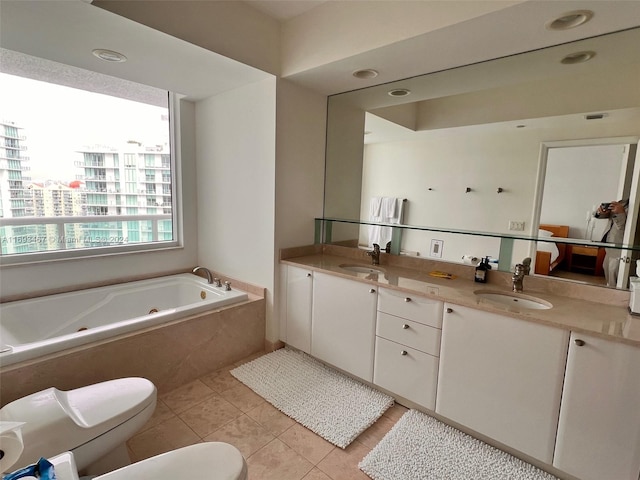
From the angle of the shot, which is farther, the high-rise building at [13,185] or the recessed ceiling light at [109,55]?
the high-rise building at [13,185]

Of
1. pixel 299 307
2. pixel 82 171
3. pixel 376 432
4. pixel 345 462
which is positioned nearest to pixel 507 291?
pixel 376 432

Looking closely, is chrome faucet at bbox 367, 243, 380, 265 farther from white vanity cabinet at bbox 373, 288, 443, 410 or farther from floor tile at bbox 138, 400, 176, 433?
floor tile at bbox 138, 400, 176, 433

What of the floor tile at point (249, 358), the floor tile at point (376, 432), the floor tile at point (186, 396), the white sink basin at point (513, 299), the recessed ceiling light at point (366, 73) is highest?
the recessed ceiling light at point (366, 73)

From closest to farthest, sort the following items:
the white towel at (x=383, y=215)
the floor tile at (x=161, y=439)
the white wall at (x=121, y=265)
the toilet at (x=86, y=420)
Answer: the toilet at (x=86, y=420) → the floor tile at (x=161, y=439) → the white wall at (x=121, y=265) → the white towel at (x=383, y=215)

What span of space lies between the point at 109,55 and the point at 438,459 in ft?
9.86

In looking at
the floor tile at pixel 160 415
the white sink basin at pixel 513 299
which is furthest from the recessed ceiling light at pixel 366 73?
the floor tile at pixel 160 415

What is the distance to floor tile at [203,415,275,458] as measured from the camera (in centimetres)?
162

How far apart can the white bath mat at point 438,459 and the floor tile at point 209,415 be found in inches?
32.3

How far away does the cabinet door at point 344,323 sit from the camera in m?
2.00

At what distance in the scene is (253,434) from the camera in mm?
1702

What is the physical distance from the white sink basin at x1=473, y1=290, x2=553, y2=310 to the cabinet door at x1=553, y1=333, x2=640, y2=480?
39 cm

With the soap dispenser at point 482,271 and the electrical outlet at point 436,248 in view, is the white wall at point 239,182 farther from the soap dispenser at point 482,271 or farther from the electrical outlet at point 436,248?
the soap dispenser at point 482,271

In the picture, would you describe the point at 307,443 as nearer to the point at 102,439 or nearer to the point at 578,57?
the point at 102,439

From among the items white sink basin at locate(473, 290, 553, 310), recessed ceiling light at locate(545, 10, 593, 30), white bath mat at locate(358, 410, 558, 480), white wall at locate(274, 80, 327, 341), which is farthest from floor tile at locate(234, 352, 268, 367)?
recessed ceiling light at locate(545, 10, 593, 30)
